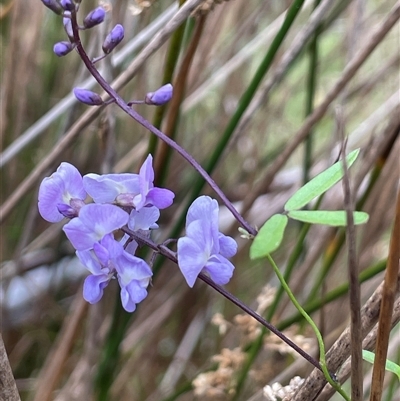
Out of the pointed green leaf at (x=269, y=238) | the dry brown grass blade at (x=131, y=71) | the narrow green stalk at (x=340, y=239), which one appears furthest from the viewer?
the narrow green stalk at (x=340, y=239)

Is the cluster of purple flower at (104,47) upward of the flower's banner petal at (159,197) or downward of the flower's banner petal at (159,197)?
upward

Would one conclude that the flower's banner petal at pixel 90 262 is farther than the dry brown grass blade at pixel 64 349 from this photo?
No

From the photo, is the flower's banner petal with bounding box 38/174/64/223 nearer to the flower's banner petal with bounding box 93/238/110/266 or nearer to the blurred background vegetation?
the flower's banner petal with bounding box 93/238/110/266

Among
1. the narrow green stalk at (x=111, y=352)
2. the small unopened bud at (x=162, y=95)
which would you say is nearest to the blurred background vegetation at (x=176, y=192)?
the narrow green stalk at (x=111, y=352)

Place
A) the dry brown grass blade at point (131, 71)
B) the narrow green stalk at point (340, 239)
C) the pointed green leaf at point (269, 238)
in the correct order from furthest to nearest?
the narrow green stalk at point (340, 239), the dry brown grass blade at point (131, 71), the pointed green leaf at point (269, 238)

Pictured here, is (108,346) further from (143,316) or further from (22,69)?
(22,69)

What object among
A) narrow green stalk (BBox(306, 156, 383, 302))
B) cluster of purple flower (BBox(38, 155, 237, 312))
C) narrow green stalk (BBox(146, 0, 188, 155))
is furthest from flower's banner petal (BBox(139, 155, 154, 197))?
narrow green stalk (BBox(306, 156, 383, 302))

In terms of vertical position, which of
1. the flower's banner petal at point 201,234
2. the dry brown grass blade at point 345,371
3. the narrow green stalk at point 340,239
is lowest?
the narrow green stalk at point 340,239

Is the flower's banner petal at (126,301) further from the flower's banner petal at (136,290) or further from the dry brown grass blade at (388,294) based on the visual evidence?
the dry brown grass blade at (388,294)
